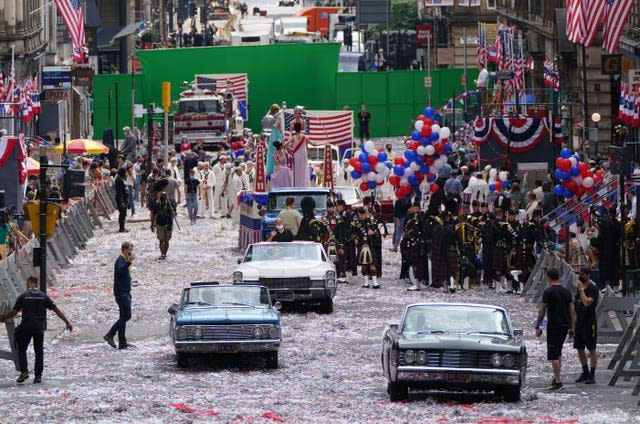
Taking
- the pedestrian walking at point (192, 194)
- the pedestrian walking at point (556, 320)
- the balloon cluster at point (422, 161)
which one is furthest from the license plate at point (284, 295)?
the pedestrian walking at point (192, 194)

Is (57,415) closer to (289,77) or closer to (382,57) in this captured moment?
(289,77)

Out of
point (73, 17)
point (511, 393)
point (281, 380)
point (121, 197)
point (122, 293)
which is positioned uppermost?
point (73, 17)

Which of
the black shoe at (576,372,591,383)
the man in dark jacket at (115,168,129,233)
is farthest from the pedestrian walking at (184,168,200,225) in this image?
the black shoe at (576,372,591,383)

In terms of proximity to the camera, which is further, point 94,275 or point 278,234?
point 94,275

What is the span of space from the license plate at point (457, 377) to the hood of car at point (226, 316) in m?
3.80

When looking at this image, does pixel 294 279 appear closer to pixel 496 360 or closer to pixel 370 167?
pixel 496 360

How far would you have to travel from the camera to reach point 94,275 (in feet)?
124

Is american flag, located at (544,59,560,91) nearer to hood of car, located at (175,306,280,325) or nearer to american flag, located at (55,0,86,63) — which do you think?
american flag, located at (55,0,86,63)

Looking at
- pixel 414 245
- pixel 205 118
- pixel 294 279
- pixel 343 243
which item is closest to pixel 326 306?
pixel 294 279

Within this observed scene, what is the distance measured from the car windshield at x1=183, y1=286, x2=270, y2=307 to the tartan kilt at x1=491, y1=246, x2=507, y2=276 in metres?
8.68

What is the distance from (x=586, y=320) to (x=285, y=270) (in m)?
8.45

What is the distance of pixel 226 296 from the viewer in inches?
1022

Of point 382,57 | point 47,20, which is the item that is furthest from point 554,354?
point 382,57

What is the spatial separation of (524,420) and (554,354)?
8.27ft
